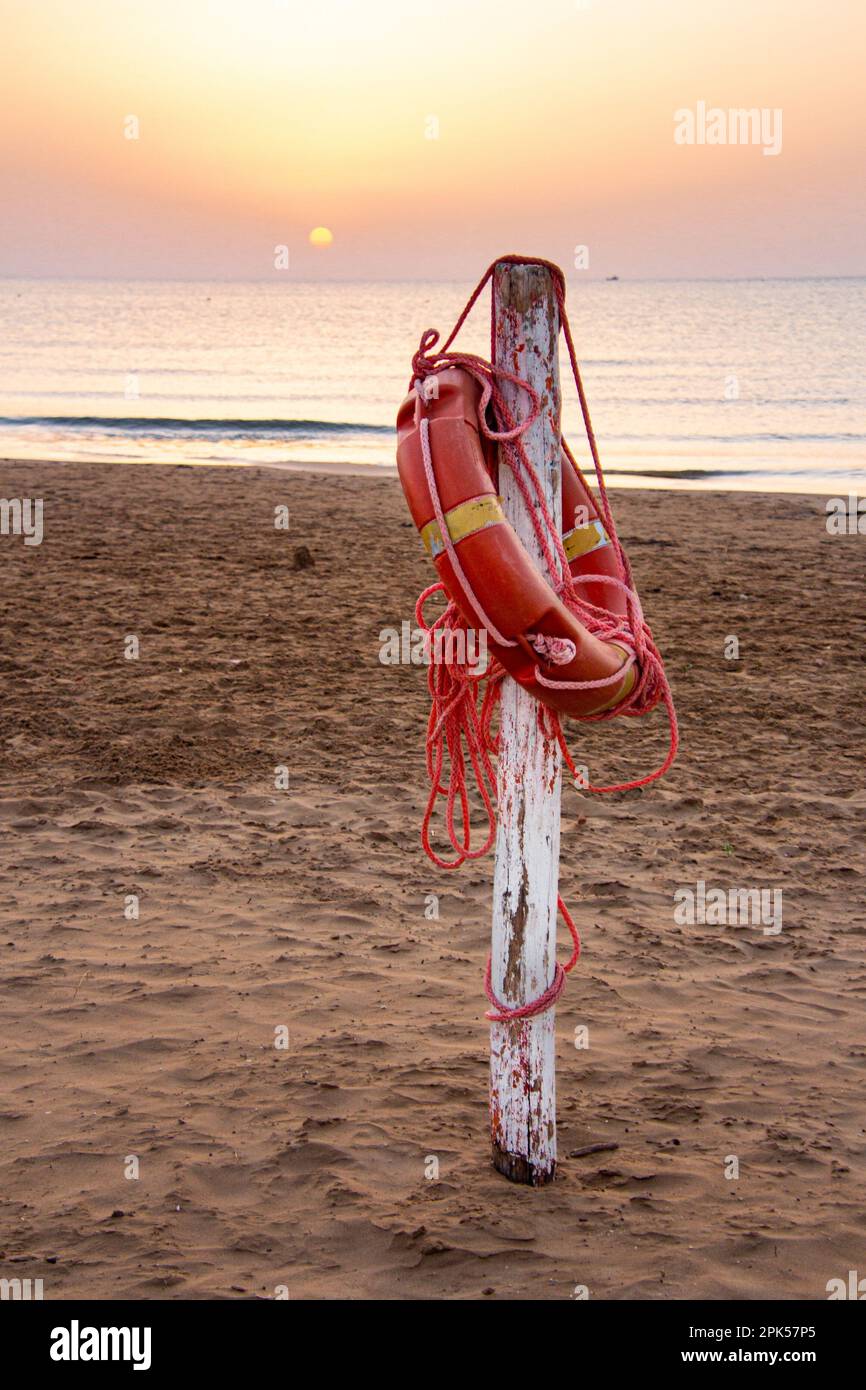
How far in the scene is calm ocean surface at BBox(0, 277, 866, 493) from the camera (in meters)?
19.8

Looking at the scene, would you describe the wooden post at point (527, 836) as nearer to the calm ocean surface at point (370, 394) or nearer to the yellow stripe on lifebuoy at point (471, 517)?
the yellow stripe on lifebuoy at point (471, 517)

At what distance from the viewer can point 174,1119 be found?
3.36 m

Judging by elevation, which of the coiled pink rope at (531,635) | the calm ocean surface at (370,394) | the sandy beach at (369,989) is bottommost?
the sandy beach at (369,989)

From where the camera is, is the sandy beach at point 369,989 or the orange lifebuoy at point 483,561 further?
the sandy beach at point 369,989

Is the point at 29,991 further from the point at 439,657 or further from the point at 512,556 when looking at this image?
the point at 512,556

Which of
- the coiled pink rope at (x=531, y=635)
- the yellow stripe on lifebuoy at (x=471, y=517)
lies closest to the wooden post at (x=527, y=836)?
the coiled pink rope at (x=531, y=635)

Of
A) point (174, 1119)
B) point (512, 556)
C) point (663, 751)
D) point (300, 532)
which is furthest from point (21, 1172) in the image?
point (300, 532)

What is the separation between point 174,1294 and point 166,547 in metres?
7.89

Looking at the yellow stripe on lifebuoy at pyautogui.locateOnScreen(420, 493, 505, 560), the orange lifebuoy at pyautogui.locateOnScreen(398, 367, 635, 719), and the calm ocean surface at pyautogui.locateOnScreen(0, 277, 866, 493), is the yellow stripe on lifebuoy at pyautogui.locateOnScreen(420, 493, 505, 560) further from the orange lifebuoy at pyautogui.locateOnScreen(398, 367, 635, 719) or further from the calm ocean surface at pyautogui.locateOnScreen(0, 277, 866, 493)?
the calm ocean surface at pyautogui.locateOnScreen(0, 277, 866, 493)

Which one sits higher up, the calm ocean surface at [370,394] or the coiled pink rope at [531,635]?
the calm ocean surface at [370,394]

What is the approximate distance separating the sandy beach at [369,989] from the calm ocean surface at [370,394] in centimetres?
1125

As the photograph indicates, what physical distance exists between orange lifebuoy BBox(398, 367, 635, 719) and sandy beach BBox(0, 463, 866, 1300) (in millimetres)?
1325

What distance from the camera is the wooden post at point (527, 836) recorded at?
286cm

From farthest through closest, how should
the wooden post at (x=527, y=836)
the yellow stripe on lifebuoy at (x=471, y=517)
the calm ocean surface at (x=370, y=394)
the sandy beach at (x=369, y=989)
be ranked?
the calm ocean surface at (x=370, y=394), the sandy beach at (x=369, y=989), the wooden post at (x=527, y=836), the yellow stripe on lifebuoy at (x=471, y=517)
